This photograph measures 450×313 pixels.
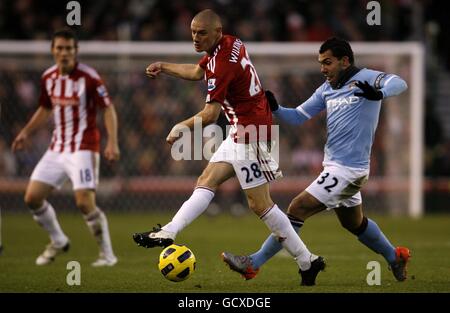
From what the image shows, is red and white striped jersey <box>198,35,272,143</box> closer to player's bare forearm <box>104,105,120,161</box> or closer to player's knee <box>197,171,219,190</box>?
player's knee <box>197,171,219,190</box>

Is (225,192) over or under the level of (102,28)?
under

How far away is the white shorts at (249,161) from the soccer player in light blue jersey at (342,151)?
1.41ft

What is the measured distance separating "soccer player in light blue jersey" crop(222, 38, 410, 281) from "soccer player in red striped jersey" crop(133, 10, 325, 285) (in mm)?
284

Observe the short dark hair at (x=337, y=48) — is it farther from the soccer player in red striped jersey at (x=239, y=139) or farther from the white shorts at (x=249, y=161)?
the white shorts at (x=249, y=161)

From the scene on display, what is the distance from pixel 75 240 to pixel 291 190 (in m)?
5.98

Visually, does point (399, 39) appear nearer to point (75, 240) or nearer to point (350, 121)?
point (75, 240)

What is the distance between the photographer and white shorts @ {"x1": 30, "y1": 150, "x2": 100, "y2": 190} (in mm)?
10094

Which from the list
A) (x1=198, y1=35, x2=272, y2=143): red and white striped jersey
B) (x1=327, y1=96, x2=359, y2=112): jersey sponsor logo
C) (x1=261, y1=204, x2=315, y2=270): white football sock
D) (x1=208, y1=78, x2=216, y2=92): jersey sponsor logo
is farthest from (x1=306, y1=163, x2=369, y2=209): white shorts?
(x1=208, y1=78, x2=216, y2=92): jersey sponsor logo

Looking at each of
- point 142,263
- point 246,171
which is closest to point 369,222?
point 246,171

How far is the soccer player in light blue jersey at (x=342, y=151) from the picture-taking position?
26.9 ft

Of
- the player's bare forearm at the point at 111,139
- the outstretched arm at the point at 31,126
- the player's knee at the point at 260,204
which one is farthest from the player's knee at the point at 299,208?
the outstretched arm at the point at 31,126

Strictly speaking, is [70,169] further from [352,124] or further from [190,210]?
[352,124]

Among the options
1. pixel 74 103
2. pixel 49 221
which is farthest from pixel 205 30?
pixel 49 221

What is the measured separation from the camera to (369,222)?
855 cm
